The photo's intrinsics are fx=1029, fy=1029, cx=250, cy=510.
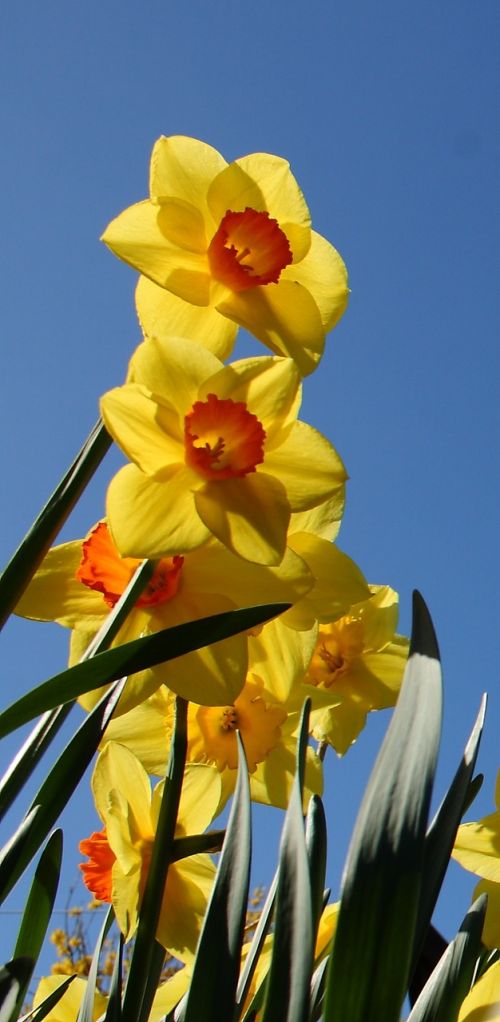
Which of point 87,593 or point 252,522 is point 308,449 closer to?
point 252,522

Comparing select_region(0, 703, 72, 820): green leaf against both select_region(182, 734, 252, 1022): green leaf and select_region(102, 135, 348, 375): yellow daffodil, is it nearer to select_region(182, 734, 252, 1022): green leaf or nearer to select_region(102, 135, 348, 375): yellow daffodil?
select_region(182, 734, 252, 1022): green leaf

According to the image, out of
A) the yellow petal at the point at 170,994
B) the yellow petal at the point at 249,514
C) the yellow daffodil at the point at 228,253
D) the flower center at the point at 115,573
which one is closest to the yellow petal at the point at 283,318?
the yellow daffodil at the point at 228,253

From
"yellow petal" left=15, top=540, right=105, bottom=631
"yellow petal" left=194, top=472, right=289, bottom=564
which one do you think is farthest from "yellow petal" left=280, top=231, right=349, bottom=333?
"yellow petal" left=15, top=540, right=105, bottom=631

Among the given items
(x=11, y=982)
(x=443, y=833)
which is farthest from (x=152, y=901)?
(x=443, y=833)

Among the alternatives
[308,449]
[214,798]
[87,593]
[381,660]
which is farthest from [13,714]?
[381,660]

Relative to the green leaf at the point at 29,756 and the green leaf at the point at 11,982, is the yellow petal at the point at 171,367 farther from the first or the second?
the green leaf at the point at 11,982
